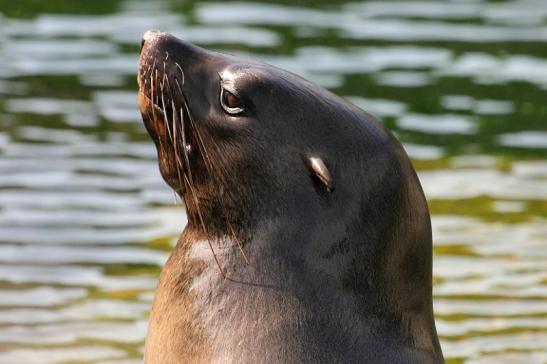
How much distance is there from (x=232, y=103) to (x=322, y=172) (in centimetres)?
46

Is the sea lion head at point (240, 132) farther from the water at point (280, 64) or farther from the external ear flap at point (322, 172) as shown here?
the water at point (280, 64)

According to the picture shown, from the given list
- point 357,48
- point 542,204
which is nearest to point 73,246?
point 542,204

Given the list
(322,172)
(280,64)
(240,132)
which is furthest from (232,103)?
(280,64)

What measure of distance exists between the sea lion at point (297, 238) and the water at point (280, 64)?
6.40 ft

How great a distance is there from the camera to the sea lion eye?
5512mm

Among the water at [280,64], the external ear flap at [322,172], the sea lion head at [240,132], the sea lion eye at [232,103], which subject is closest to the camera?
the external ear flap at [322,172]

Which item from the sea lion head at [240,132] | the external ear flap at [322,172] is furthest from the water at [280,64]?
the external ear flap at [322,172]

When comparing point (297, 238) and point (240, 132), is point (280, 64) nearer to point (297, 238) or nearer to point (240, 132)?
point (240, 132)

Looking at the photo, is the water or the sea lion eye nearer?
the sea lion eye

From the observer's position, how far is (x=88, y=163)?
1043cm

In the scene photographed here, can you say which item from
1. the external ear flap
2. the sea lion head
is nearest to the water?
the sea lion head

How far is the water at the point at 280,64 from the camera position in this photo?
7902 millimetres

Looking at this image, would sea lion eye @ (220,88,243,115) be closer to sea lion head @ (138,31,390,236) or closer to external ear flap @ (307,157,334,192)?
sea lion head @ (138,31,390,236)

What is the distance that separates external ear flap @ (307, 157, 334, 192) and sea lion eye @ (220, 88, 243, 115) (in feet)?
1.12
